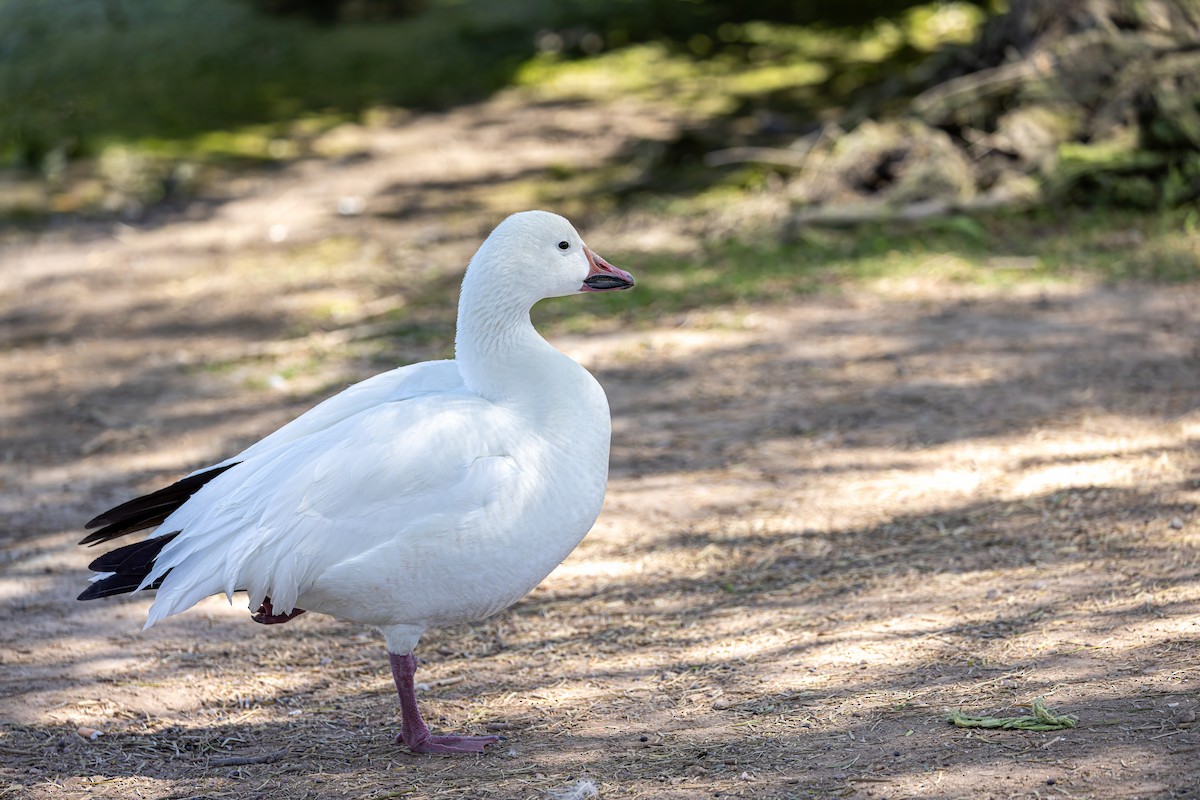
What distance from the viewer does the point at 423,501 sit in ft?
10.9

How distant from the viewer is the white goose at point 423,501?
10.8 feet

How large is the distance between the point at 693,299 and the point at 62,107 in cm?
651

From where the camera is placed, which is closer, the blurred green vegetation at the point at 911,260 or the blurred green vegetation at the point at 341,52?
the blurred green vegetation at the point at 911,260

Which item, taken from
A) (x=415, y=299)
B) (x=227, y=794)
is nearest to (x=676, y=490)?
(x=227, y=794)

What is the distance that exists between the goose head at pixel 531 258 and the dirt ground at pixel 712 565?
1208 mm

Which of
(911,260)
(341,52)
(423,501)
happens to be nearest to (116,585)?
(423,501)

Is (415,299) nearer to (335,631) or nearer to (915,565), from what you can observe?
(335,631)

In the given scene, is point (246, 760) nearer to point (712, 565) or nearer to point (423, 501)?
point (423, 501)

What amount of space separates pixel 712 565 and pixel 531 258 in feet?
4.89

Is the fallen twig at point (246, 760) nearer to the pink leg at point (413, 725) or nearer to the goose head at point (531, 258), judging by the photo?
the pink leg at point (413, 725)

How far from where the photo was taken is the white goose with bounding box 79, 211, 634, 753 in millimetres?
3295

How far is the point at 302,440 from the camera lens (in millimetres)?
3570

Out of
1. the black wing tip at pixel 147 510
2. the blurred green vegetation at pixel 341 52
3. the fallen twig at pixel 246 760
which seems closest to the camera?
the fallen twig at pixel 246 760

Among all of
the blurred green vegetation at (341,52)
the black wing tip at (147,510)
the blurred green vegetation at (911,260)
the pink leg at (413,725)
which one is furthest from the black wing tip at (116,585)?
the blurred green vegetation at (341,52)
